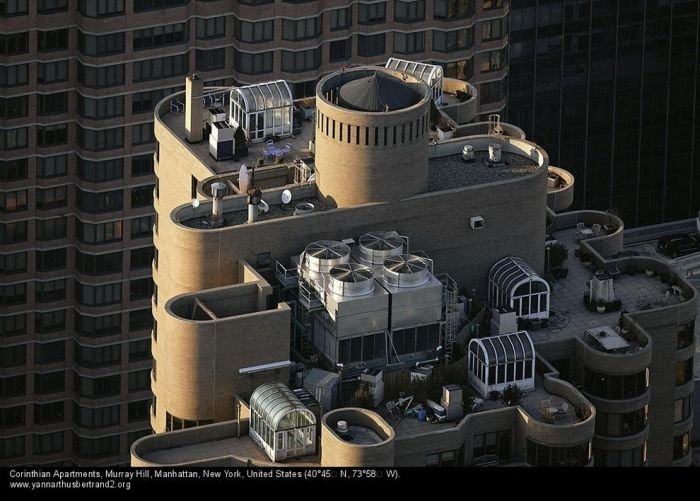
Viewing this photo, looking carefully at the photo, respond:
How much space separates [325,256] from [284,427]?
15907 millimetres

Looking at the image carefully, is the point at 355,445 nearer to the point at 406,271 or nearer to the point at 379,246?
the point at 406,271

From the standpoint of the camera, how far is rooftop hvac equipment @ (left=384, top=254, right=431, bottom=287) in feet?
636

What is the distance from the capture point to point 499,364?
193m

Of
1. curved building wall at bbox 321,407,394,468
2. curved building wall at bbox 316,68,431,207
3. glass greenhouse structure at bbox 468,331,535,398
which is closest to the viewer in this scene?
curved building wall at bbox 321,407,394,468

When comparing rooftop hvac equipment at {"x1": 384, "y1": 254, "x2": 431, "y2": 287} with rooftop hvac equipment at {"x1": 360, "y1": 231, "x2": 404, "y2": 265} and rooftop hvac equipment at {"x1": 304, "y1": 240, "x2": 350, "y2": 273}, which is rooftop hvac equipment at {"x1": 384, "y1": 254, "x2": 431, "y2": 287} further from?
rooftop hvac equipment at {"x1": 304, "y1": 240, "x2": 350, "y2": 273}

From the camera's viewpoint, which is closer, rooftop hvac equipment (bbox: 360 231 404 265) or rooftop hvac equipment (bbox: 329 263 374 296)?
rooftop hvac equipment (bbox: 329 263 374 296)

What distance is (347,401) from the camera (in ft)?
632

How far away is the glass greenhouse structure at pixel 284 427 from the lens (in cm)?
18450

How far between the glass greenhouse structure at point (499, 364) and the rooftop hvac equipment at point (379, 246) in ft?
29.2

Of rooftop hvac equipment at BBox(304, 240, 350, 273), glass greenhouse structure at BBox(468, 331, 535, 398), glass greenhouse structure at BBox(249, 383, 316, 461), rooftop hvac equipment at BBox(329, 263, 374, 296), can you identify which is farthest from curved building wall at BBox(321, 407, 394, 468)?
rooftop hvac equipment at BBox(304, 240, 350, 273)

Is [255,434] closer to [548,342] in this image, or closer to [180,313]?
[180,313]

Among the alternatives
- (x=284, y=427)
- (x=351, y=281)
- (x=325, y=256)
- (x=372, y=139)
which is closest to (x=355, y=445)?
(x=284, y=427)

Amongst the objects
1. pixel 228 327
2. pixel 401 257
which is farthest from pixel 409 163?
pixel 228 327

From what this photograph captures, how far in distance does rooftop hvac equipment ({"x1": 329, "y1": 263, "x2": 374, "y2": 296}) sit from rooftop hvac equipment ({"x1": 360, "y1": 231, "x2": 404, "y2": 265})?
9.20ft
